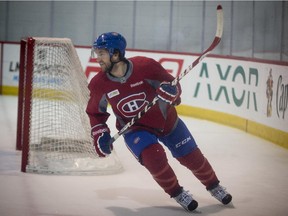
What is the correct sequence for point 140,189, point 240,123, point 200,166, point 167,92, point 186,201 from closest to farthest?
point 167,92 → point 186,201 → point 200,166 → point 140,189 → point 240,123

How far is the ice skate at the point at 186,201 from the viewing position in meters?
3.87

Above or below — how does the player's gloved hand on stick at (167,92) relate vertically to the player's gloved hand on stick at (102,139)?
above

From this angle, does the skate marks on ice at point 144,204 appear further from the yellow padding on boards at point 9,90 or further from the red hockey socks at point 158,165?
the yellow padding on boards at point 9,90

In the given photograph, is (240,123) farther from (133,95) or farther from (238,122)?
(133,95)

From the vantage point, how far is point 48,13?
10852 mm

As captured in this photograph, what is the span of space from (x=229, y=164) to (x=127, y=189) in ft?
4.32

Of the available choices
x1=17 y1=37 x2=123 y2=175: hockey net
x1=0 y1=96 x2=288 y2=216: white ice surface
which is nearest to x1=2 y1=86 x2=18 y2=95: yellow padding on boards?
x1=0 y1=96 x2=288 y2=216: white ice surface

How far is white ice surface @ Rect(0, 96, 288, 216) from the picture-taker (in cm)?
393

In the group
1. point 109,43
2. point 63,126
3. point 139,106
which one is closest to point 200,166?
point 139,106

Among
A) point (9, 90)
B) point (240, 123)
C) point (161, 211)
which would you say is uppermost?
point (9, 90)

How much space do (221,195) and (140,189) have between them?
2.23ft

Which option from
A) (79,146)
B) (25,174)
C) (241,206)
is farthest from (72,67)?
(241,206)

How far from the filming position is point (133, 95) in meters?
3.90

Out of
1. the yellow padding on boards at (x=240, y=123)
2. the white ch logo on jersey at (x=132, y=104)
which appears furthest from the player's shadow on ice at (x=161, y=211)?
the yellow padding on boards at (x=240, y=123)
